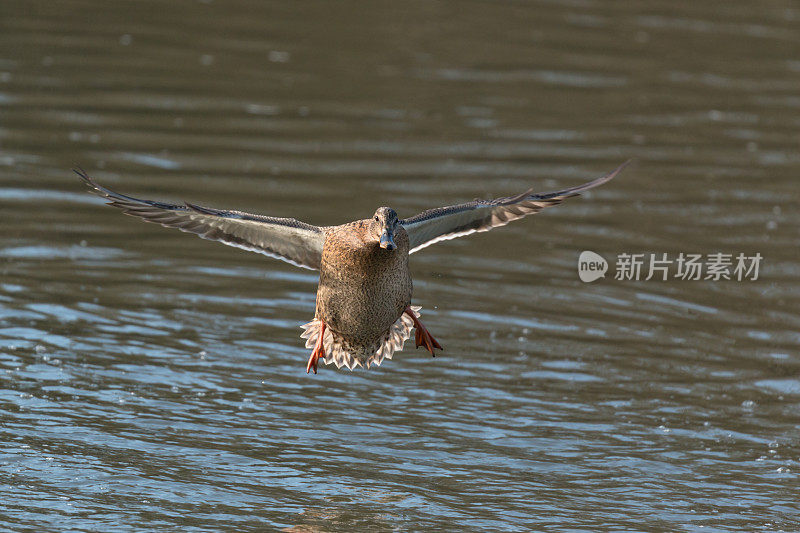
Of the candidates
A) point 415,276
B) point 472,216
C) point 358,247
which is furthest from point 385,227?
point 415,276

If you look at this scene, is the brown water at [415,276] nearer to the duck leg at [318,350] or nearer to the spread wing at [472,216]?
the duck leg at [318,350]

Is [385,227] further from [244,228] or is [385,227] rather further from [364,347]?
[244,228]

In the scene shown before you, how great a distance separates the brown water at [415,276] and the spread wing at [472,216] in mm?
1360

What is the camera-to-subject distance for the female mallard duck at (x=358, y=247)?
25.5 ft

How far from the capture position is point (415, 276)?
11508 mm

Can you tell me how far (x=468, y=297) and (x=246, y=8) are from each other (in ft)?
32.6

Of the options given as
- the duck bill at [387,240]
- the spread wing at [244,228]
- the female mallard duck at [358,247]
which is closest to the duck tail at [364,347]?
the female mallard duck at [358,247]

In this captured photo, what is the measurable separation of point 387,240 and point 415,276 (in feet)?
13.7

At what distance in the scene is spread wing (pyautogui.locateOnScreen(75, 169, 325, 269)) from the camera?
771 cm

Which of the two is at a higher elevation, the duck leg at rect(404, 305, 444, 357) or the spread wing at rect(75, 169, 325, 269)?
the spread wing at rect(75, 169, 325, 269)

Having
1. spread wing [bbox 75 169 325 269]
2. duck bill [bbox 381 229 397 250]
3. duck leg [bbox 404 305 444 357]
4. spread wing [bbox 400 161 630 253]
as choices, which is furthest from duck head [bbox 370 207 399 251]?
duck leg [bbox 404 305 444 357]

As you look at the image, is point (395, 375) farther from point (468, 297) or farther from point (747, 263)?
point (747, 263)

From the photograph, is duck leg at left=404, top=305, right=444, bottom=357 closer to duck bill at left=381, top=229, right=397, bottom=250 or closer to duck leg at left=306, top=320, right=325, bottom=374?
duck leg at left=306, top=320, right=325, bottom=374

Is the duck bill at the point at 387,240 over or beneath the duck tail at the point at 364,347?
over
